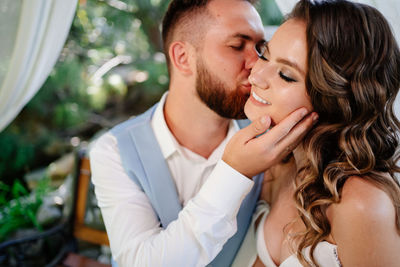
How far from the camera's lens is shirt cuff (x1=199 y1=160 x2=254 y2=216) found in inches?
45.8

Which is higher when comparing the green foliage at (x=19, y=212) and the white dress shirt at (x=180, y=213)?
the white dress shirt at (x=180, y=213)

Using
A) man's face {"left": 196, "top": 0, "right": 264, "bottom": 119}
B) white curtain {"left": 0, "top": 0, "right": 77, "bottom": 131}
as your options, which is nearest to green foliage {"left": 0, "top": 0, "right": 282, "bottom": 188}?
white curtain {"left": 0, "top": 0, "right": 77, "bottom": 131}

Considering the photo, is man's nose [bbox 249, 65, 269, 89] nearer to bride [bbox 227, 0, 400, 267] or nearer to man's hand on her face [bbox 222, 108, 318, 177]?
bride [bbox 227, 0, 400, 267]

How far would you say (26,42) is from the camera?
164 centimetres

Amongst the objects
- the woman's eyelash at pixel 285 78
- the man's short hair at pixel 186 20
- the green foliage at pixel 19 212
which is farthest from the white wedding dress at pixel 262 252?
the green foliage at pixel 19 212

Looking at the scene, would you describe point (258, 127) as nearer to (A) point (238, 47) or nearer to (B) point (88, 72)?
(A) point (238, 47)

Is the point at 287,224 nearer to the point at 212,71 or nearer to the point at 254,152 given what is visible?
the point at 254,152

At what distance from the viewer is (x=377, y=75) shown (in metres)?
1.06

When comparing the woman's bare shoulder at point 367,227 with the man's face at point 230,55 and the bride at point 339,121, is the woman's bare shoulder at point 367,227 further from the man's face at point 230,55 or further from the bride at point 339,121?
the man's face at point 230,55

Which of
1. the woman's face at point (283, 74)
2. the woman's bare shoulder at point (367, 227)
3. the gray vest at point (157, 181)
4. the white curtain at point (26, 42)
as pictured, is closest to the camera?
the woman's bare shoulder at point (367, 227)

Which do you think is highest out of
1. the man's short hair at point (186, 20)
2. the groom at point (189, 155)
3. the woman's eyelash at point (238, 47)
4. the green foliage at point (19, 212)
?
the man's short hair at point (186, 20)

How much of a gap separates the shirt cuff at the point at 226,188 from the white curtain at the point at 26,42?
1129mm

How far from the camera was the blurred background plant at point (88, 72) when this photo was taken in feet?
8.01

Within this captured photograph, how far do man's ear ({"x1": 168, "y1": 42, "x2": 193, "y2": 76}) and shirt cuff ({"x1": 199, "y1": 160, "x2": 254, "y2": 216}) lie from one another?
67 centimetres
